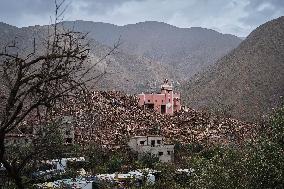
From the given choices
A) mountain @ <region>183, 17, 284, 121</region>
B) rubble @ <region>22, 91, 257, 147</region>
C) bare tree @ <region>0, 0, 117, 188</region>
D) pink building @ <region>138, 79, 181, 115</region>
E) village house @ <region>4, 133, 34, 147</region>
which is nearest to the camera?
bare tree @ <region>0, 0, 117, 188</region>

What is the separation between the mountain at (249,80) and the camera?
98750mm

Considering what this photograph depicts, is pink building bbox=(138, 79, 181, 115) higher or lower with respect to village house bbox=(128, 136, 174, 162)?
higher

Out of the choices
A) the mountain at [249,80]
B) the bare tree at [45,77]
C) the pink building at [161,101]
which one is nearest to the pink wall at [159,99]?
the pink building at [161,101]

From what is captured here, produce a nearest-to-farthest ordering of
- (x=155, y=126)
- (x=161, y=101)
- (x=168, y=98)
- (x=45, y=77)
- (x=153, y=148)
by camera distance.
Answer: (x=45, y=77), (x=153, y=148), (x=155, y=126), (x=161, y=101), (x=168, y=98)

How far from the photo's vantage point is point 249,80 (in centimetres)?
10888

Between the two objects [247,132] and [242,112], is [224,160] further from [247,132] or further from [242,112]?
[242,112]

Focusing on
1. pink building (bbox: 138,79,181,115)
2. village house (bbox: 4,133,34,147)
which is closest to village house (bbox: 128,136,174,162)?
pink building (bbox: 138,79,181,115)

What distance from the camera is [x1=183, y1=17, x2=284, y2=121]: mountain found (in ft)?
324

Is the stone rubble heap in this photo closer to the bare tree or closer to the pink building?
the pink building

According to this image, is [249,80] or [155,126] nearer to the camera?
[155,126]

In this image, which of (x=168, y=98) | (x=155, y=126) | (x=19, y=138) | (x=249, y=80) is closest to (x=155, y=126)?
(x=155, y=126)

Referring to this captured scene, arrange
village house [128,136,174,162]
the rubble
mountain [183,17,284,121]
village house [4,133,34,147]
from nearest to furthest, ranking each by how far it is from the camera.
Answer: village house [4,133,34,147] < village house [128,136,174,162] < the rubble < mountain [183,17,284,121]

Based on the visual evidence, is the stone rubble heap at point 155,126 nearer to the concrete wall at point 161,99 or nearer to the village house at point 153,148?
the concrete wall at point 161,99

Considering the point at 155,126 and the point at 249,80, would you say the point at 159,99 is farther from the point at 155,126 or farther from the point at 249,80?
the point at 249,80
